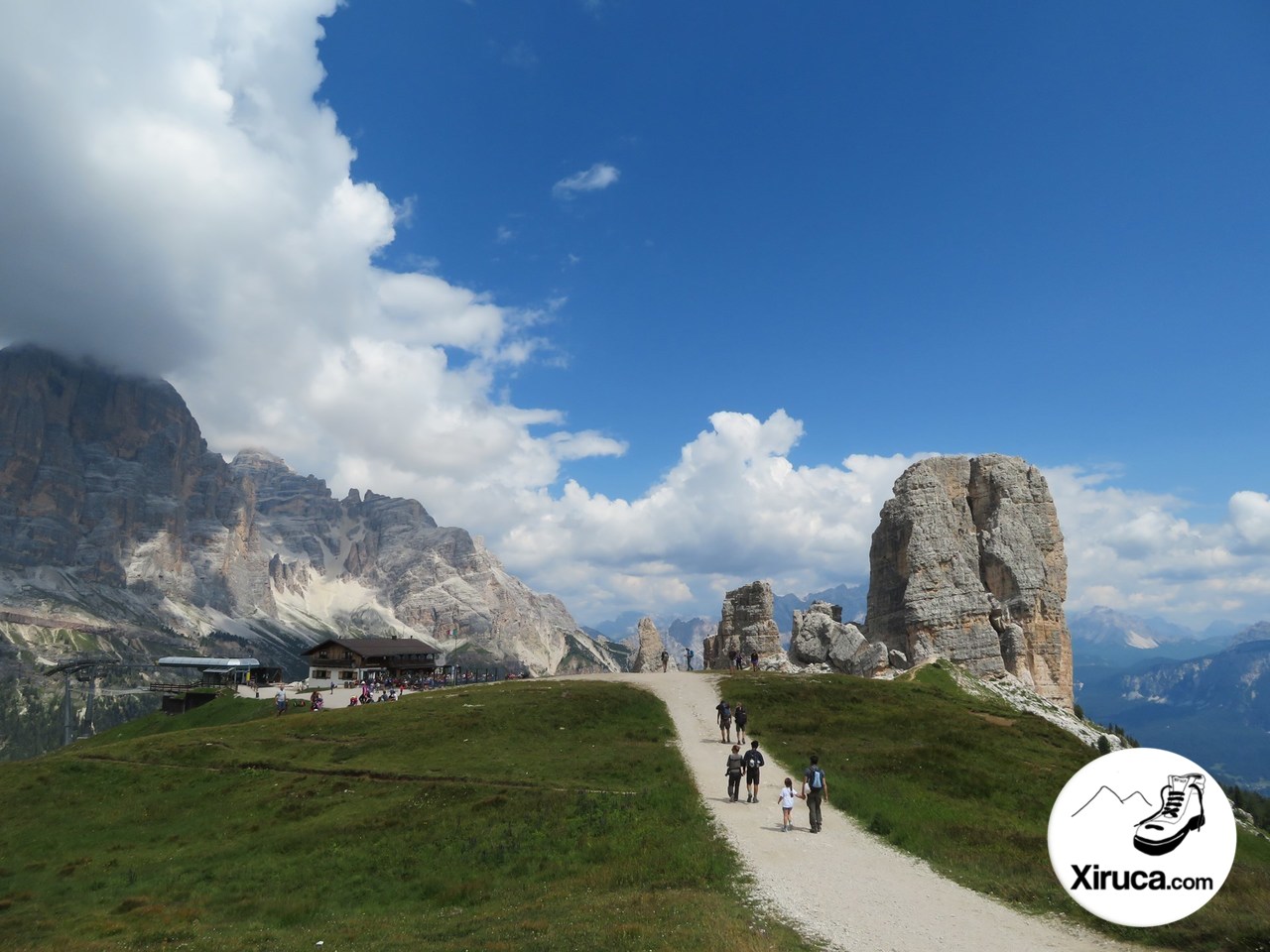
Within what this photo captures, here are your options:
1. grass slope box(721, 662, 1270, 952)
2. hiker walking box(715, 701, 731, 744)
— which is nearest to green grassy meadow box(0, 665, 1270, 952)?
grass slope box(721, 662, 1270, 952)

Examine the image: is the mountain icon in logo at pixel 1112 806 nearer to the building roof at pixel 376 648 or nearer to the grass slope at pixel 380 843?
the grass slope at pixel 380 843

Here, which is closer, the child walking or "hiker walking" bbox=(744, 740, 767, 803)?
the child walking

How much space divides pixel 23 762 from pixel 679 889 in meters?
54.5

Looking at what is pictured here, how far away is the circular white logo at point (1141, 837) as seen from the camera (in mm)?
15203

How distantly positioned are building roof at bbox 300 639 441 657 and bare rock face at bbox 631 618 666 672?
3291 cm

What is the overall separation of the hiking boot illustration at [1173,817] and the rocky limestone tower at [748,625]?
77.9 m

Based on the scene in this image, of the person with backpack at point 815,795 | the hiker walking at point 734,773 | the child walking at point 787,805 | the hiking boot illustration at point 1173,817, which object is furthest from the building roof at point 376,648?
the hiking boot illustration at point 1173,817

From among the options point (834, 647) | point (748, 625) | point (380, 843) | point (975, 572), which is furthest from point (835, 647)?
point (380, 843)

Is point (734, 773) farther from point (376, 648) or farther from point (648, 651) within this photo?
point (376, 648)

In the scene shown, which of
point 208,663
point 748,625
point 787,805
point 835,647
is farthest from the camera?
point 208,663

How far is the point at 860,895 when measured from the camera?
799 inches

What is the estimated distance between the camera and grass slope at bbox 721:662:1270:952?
60.0ft

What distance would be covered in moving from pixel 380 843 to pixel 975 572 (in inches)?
3395

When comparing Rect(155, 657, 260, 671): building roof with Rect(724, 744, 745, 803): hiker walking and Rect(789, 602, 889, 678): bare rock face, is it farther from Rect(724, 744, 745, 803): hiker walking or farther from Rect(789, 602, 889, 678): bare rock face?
Rect(724, 744, 745, 803): hiker walking
